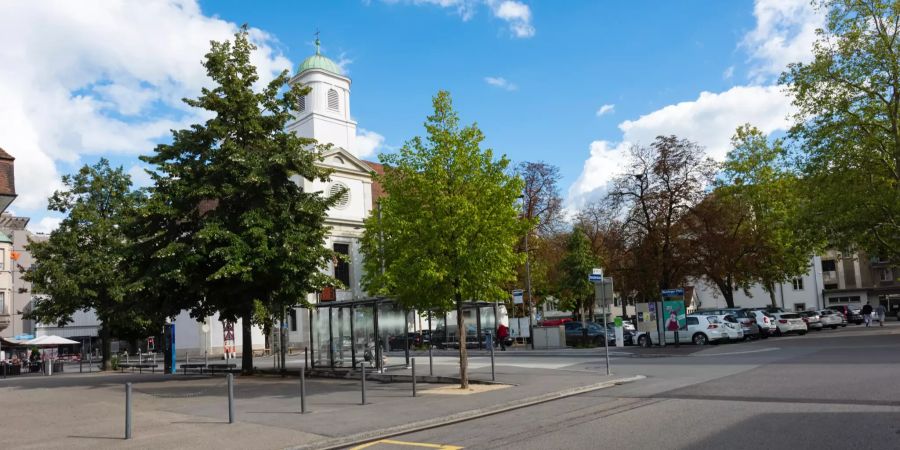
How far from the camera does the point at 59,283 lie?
1307 inches

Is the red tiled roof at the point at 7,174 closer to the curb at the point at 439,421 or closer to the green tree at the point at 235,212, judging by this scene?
the curb at the point at 439,421

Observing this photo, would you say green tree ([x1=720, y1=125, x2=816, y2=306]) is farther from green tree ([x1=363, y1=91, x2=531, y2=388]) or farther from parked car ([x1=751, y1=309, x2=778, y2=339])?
green tree ([x1=363, y1=91, x2=531, y2=388])

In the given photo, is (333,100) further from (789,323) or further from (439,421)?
(439,421)

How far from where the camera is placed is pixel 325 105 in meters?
62.9

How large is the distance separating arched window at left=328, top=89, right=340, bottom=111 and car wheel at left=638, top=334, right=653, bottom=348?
127 feet

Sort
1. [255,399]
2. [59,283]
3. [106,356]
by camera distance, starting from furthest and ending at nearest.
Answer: [106,356] → [59,283] → [255,399]

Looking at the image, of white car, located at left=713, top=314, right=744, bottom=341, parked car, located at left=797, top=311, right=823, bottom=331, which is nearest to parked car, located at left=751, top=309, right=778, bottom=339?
white car, located at left=713, top=314, right=744, bottom=341

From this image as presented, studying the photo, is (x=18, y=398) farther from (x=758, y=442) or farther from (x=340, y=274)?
(x=340, y=274)

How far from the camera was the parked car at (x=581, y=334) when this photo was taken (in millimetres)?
40531

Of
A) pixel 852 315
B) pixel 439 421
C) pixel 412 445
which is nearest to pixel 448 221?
pixel 439 421

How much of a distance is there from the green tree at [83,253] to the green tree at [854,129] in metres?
35.5

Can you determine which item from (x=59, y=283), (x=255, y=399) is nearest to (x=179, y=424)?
(x=255, y=399)

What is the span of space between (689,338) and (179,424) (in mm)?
27842

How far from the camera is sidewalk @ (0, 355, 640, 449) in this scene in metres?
11.4
